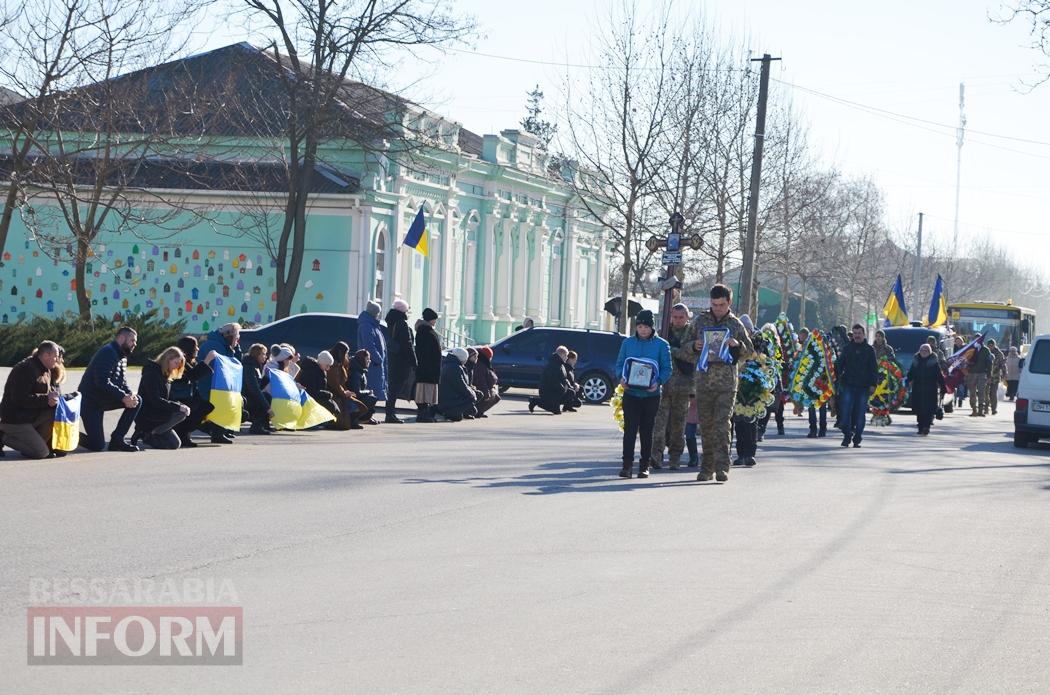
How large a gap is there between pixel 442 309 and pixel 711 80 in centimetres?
1111

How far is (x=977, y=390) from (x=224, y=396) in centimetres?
2415

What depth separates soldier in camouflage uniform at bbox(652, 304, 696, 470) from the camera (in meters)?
16.8

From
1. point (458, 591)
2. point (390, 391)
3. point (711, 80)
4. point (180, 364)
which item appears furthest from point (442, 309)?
point (458, 591)

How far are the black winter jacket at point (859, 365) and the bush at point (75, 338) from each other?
1633 centimetres

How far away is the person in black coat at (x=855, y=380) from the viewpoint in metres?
22.2

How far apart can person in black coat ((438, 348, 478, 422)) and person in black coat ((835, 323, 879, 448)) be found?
620cm

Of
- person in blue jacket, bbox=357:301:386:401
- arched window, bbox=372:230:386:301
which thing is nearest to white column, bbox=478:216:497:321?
arched window, bbox=372:230:386:301

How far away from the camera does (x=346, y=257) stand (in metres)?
44.7

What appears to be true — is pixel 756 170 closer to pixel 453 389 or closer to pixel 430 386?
pixel 453 389

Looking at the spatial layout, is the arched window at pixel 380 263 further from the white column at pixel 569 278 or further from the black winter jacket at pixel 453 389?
the black winter jacket at pixel 453 389

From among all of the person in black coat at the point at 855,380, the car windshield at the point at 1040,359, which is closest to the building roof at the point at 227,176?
the car windshield at the point at 1040,359

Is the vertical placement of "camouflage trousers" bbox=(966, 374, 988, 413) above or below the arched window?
below

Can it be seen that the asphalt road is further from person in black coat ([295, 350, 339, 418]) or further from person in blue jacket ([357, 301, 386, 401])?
person in blue jacket ([357, 301, 386, 401])

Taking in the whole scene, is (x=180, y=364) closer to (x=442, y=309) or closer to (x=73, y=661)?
(x=73, y=661)
